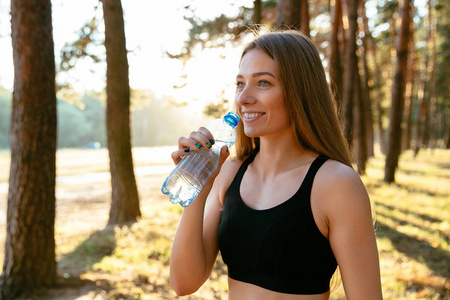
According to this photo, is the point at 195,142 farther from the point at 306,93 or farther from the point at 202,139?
the point at 306,93

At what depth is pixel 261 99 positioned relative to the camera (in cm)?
219

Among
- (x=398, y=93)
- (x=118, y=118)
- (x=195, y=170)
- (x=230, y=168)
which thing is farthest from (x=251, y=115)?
(x=398, y=93)

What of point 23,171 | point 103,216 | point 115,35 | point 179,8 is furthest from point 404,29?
point 23,171

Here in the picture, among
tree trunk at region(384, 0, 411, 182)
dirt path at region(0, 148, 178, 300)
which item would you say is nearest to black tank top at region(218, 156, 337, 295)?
dirt path at region(0, 148, 178, 300)

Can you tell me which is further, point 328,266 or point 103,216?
point 103,216

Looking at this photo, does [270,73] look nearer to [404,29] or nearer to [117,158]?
[117,158]

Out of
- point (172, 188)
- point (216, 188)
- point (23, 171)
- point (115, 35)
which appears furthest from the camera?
point (115, 35)

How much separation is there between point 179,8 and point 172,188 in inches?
388

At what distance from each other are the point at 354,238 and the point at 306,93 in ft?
2.37

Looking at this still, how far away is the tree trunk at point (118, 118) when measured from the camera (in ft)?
29.7

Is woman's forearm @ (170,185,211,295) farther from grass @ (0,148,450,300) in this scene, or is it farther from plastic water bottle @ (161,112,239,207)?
grass @ (0,148,450,300)

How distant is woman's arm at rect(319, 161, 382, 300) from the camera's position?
191cm

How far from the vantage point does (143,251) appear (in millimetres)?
7410

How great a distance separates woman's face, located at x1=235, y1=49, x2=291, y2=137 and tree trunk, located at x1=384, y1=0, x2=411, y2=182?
13366 mm
